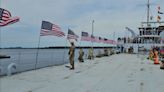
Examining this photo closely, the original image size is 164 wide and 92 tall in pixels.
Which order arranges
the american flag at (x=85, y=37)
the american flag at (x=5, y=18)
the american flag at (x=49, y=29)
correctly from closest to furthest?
the american flag at (x=5, y=18), the american flag at (x=49, y=29), the american flag at (x=85, y=37)

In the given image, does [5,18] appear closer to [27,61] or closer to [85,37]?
[27,61]

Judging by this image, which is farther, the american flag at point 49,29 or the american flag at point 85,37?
the american flag at point 85,37

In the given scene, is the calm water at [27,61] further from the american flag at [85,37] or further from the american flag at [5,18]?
the american flag at [5,18]

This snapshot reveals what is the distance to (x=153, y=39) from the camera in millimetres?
58469

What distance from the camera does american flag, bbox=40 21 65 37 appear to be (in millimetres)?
17114

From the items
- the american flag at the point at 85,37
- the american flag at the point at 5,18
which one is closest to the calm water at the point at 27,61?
the american flag at the point at 85,37

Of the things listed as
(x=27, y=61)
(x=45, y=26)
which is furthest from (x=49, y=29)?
(x=27, y=61)

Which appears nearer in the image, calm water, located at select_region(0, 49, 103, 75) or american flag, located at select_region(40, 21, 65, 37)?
american flag, located at select_region(40, 21, 65, 37)

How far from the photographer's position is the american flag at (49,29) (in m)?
17.1

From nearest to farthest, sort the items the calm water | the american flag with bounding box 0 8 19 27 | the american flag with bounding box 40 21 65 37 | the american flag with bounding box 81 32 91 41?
the american flag with bounding box 0 8 19 27, the american flag with bounding box 40 21 65 37, the calm water, the american flag with bounding box 81 32 91 41

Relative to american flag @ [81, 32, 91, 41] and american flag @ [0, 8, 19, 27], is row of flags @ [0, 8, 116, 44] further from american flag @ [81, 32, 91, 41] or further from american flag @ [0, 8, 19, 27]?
american flag @ [81, 32, 91, 41]

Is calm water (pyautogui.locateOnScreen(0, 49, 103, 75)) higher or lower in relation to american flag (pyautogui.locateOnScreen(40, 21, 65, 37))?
lower

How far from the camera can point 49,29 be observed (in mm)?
17797

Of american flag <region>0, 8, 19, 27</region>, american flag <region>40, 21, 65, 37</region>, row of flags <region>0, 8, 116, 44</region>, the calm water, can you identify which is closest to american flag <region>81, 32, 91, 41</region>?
the calm water
